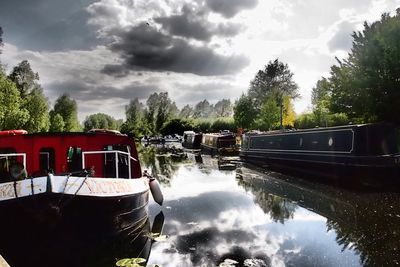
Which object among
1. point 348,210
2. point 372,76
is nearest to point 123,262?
point 348,210

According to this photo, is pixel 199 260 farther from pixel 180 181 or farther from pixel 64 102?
pixel 64 102

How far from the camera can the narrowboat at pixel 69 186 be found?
28.1 feet

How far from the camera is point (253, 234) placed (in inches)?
437

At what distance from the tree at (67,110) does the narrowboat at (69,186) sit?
3197 inches

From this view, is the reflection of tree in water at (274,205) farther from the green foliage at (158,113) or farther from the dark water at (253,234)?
the green foliage at (158,113)

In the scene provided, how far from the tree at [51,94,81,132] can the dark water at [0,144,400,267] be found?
78596 millimetres

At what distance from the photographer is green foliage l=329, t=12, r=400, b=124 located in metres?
23.5

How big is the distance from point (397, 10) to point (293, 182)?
15.3 metres

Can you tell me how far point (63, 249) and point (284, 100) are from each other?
5552cm

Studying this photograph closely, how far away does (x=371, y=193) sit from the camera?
16234mm

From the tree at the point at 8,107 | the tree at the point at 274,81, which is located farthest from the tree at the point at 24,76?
the tree at the point at 274,81

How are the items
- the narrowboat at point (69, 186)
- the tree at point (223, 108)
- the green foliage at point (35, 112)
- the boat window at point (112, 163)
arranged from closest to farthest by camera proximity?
the narrowboat at point (69, 186), the boat window at point (112, 163), the green foliage at point (35, 112), the tree at point (223, 108)

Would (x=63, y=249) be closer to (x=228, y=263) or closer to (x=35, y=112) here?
(x=228, y=263)

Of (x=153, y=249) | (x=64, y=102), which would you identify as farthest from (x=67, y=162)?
(x=64, y=102)
